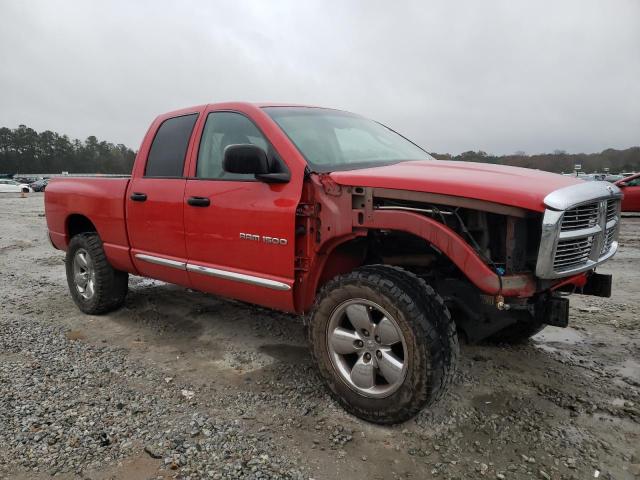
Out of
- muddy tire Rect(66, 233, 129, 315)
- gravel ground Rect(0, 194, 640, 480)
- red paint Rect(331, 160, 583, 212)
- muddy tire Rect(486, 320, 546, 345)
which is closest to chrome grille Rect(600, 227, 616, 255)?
red paint Rect(331, 160, 583, 212)

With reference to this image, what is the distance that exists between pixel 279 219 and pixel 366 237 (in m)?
0.56

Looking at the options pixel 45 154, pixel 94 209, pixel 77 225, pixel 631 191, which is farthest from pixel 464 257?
pixel 45 154

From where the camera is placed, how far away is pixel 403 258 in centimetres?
309

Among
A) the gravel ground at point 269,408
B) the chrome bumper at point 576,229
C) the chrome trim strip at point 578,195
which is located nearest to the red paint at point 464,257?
the chrome bumper at point 576,229

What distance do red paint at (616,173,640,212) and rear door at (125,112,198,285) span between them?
12.6 metres

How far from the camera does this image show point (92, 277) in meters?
4.79

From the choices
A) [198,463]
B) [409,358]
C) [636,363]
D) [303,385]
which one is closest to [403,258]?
[409,358]

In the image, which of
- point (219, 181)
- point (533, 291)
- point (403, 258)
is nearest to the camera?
point (533, 291)

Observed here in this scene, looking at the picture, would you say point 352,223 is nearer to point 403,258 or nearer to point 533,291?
point 403,258

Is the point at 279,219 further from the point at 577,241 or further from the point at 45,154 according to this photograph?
the point at 45,154

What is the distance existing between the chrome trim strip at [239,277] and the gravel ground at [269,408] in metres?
0.67

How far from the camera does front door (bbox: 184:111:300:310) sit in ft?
10.2

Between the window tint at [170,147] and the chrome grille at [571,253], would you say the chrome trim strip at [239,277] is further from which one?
the chrome grille at [571,253]

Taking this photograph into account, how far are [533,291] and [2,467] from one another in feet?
9.16
